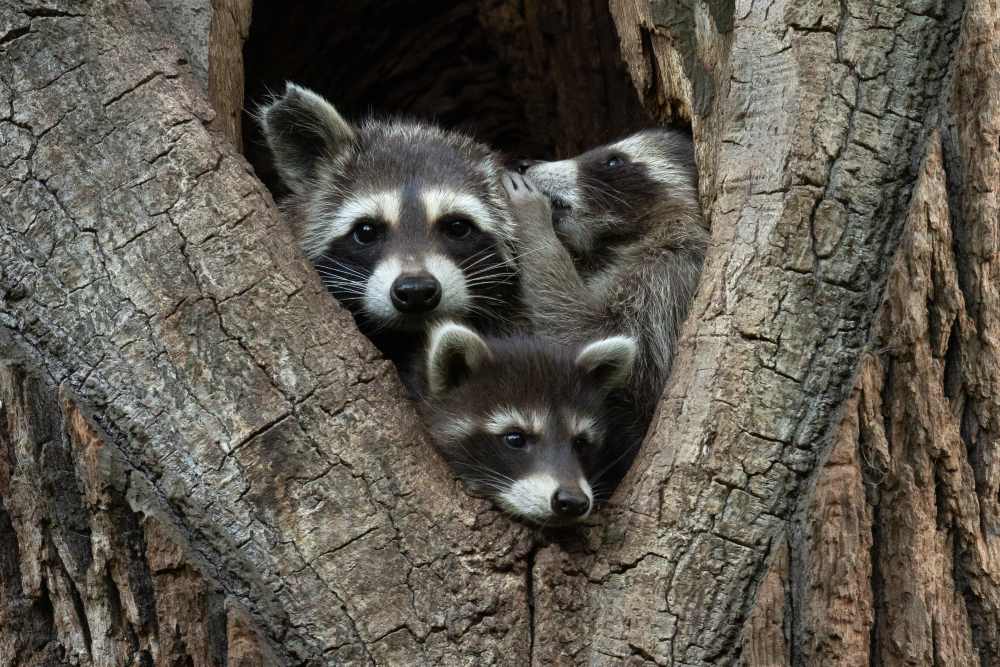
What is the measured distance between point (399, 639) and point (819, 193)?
5.32ft

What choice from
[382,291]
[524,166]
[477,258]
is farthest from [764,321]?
[524,166]

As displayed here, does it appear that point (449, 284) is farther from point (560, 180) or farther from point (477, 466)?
point (560, 180)

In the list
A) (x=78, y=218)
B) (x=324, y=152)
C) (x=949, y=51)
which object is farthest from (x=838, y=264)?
(x=324, y=152)

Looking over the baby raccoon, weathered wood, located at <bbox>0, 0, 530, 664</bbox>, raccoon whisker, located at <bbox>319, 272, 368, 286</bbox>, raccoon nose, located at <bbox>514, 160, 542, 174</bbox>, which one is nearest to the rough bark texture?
weathered wood, located at <bbox>0, 0, 530, 664</bbox>

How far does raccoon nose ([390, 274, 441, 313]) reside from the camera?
394 centimetres

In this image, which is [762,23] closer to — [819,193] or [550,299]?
[819,193]

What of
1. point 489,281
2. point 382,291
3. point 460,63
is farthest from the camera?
point 460,63

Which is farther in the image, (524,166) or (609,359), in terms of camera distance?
(524,166)

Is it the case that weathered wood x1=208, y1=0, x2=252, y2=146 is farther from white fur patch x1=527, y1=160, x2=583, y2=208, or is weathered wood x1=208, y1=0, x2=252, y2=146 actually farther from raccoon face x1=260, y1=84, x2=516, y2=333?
white fur patch x1=527, y1=160, x2=583, y2=208

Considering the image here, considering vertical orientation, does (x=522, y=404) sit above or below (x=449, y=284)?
below

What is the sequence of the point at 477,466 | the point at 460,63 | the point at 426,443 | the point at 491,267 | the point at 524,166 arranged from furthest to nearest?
the point at 460,63, the point at 524,166, the point at 491,267, the point at 477,466, the point at 426,443

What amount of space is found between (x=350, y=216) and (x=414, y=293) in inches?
24.5

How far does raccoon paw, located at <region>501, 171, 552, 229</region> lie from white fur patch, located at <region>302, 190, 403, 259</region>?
0.53 metres

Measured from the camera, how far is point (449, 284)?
13.5 ft
